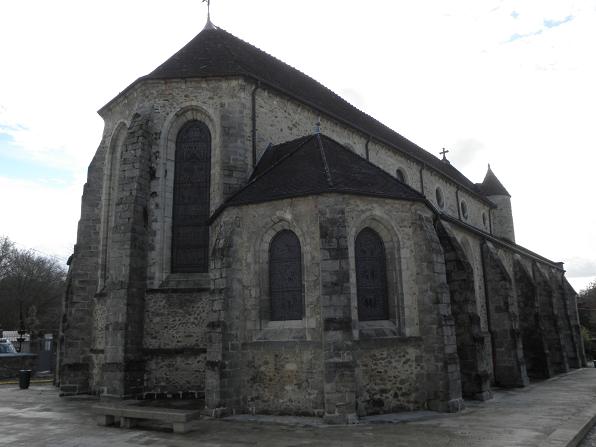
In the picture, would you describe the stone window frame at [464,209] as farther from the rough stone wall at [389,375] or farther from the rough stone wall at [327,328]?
the rough stone wall at [389,375]

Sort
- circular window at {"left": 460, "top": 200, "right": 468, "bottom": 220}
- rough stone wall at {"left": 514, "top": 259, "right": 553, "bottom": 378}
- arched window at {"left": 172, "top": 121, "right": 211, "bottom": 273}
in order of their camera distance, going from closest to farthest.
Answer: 1. arched window at {"left": 172, "top": 121, "right": 211, "bottom": 273}
2. rough stone wall at {"left": 514, "top": 259, "right": 553, "bottom": 378}
3. circular window at {"left": 460, "top": 200, "right": 468, "bottom": 220}

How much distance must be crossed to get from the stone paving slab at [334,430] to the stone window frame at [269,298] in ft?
6.07

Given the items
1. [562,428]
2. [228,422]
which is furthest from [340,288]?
[562,428]

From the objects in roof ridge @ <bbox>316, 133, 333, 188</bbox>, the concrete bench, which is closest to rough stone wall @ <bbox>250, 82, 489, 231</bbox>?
roof ridge @ <bbox>316, 133, 333, 188</bbox>

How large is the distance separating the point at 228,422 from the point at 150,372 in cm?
387

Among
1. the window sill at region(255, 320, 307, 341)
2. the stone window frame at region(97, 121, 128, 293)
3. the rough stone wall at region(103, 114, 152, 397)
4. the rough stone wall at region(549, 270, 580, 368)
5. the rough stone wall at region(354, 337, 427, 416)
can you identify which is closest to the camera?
the rough stone wall at region(354, 337, 427, 416)

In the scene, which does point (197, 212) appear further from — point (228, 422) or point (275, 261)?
point (228, 422)

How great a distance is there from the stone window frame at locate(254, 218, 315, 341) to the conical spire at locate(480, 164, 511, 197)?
1174 inches

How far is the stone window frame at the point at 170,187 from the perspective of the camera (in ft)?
45.0

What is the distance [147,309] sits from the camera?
13445mm

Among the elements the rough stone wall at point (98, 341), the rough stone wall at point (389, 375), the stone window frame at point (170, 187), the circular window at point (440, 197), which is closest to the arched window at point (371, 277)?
the rough stone wall at point (389, 375)

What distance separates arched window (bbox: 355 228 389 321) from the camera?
11.6 meters

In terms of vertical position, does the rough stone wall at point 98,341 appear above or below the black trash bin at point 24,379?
above

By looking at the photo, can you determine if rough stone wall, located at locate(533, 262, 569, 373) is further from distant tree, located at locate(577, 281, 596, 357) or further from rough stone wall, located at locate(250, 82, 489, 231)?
distant tree, located at locate(577, 281, 596, 357)
